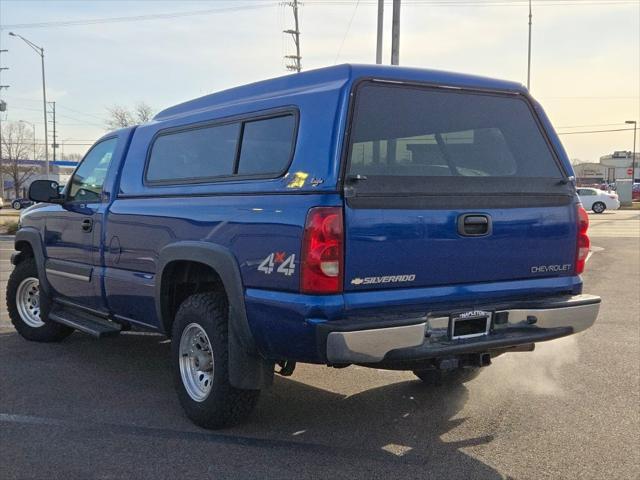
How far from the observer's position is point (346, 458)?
151 inches

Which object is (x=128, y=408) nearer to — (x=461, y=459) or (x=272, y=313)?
(x=272, y=313)

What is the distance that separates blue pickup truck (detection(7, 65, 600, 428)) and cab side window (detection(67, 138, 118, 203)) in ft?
2.52

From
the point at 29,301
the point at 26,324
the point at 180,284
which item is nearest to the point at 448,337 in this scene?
the point at 180,284

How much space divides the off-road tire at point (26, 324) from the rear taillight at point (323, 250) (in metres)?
3.93

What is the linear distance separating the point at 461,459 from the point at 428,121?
2004 mm

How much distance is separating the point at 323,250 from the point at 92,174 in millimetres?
3216

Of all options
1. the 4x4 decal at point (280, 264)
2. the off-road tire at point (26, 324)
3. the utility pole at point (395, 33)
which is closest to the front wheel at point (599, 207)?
the utility pole at point (395, 33)

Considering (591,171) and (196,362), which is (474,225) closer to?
(196,362)

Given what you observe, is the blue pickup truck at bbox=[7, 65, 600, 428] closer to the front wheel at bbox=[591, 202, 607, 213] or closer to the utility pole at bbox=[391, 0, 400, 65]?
the utility pole at bbox=[391, 0, 400, 65]

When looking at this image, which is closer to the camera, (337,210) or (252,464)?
(337,210)

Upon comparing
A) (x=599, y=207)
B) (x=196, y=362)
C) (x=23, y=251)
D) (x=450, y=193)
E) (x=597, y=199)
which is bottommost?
(x=599, y=207)

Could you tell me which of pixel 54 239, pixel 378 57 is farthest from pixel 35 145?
pixel 54 239

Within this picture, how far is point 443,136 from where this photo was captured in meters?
4.11

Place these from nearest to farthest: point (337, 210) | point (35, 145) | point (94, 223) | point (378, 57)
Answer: point (337, 210), point (94, 223), point (378, 57), point (35, 145)
